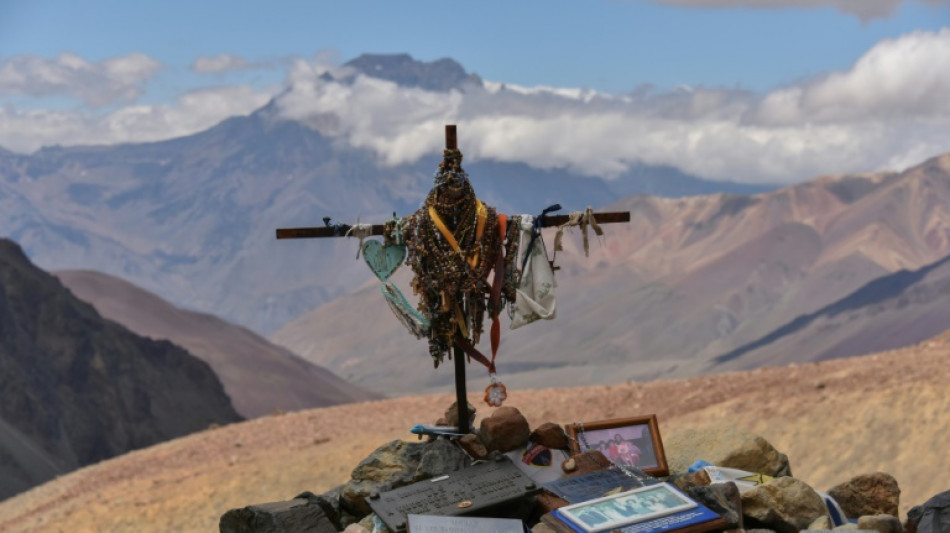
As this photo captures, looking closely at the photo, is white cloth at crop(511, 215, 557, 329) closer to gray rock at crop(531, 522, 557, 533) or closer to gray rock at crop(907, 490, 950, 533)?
gray rock at crop(531, 522, 557, 533)

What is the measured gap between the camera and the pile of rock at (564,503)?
9.09 metres

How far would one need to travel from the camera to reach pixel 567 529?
8523mm

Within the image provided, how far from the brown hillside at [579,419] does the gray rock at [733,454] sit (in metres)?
9.93

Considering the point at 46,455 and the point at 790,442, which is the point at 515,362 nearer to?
the point at 46,455

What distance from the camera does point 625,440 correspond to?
10.3 m

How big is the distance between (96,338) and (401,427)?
1804 inches

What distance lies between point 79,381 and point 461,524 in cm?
5931

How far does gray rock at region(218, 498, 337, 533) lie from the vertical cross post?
141 centimetres

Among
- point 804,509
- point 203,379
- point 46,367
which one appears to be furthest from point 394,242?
point 203,379

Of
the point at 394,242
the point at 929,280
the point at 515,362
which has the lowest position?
the point at 515,362

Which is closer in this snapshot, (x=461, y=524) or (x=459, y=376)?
(x=461, y=524)

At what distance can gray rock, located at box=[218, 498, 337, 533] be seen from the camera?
9.33m

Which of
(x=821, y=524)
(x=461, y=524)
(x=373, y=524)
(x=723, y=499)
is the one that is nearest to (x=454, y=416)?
(x=373, y=524)

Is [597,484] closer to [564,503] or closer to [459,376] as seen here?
[564,503]
